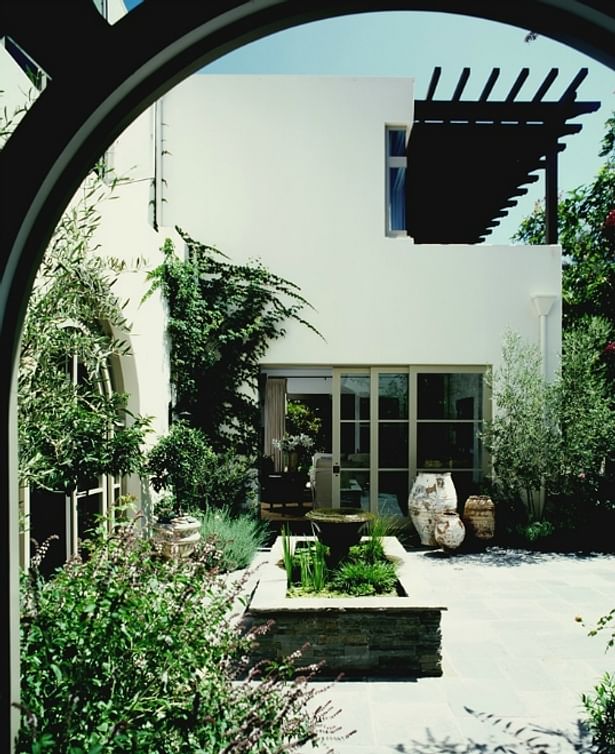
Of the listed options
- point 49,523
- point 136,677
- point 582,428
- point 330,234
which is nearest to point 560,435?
point 582,428

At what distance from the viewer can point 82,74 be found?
1.52m

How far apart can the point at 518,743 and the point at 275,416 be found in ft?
39.0

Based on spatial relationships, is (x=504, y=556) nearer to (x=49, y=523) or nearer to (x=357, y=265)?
(x=357, y=265)

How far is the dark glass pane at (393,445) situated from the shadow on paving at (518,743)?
5.61m

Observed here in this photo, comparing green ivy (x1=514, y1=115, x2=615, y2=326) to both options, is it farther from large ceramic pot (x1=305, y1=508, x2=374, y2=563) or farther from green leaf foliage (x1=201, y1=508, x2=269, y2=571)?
large ceramic pot (x1=305, y1=508, x2=374, y2=563)

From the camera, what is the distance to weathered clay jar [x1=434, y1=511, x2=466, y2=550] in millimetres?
8094

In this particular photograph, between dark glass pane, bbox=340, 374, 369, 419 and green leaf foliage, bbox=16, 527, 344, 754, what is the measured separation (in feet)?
22.2

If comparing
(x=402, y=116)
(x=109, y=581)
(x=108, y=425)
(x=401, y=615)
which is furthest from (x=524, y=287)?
(x=109, y=581)

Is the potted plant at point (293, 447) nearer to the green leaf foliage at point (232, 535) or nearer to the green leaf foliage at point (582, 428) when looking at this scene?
the green leaf foliage at point (232, 535)

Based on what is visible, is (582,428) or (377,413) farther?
(377,413)

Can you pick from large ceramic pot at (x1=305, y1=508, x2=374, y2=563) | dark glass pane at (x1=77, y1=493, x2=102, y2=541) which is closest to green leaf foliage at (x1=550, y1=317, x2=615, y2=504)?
large ceramic pot at (x1=305, y1=508, x2=374, y2=563)

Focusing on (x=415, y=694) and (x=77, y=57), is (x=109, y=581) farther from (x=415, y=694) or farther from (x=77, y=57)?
(x=415, y=694)

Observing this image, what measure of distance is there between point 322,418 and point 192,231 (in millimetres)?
8240

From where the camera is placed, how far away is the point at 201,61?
→ 165 cm
